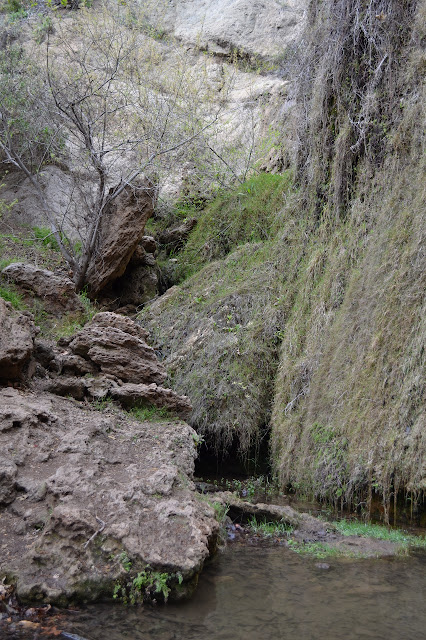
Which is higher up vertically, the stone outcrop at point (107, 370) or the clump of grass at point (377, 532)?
the stone outcrop at point (107, 370)

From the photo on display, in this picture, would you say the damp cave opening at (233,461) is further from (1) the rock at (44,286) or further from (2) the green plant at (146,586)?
(2) the green plant at (146,586)

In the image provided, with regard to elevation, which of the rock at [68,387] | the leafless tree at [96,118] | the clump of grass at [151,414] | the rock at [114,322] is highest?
the leafless tree at [96,118]

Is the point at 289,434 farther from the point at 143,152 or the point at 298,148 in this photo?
the point at 143,152

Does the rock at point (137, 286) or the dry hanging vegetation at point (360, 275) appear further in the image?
the rock at point (137, 286)

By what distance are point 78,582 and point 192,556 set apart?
621 millimetres

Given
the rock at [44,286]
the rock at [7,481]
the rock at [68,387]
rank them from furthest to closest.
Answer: the rock at [44,286] < the rock at [68,387] < the rock at [7,481]

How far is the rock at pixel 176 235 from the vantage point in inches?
412

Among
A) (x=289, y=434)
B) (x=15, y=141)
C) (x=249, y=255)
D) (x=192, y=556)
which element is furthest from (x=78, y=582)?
(x=15, y=141)

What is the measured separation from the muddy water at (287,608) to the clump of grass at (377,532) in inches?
12.0

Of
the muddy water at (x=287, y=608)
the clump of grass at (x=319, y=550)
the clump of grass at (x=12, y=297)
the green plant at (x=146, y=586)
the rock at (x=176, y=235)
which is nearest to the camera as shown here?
the muddy water at (x=287, y=608)

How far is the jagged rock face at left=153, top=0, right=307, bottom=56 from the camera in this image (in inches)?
583

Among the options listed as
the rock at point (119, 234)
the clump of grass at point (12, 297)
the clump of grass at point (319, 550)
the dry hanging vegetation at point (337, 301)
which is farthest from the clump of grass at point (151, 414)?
the rock at point (119, 234)

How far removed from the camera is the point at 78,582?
2898mm

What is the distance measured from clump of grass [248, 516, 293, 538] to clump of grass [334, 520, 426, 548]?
15.7 inches
